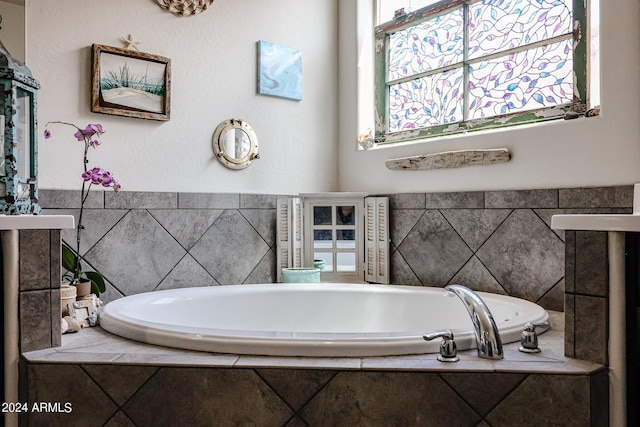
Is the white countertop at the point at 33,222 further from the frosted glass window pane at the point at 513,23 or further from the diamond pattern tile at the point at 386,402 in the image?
the frosted glass window pane at the point at 513,23

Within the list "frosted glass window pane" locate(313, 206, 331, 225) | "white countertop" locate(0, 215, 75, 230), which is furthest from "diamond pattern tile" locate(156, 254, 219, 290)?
"white countertop" locate(0, 215, 75, 230)

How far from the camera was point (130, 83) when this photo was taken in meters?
2.33

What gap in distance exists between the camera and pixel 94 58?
2.21 m

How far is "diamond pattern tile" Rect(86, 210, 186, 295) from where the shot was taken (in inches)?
89.0

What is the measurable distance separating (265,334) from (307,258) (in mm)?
1381

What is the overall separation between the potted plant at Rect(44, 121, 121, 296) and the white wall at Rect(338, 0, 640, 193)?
1.48 metres

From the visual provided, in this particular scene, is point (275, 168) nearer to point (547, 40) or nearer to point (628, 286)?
point (547, 40)

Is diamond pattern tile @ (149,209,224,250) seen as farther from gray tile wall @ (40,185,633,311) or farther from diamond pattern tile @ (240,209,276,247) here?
diamond pattern tile @ (240,209,276,247)

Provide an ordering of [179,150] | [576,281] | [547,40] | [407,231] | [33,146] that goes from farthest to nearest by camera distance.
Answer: [407,231], [179,150], [547,40], [33,146], [576,281]

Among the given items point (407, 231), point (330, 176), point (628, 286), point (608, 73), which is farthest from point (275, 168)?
point (628, 286)

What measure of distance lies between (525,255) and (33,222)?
1.93 meters

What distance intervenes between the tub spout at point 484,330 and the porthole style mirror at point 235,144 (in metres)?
1.56

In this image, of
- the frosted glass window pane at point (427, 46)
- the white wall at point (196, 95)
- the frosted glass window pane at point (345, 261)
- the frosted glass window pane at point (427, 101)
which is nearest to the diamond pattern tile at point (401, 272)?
the frosted glass window pane at point (345, 261)

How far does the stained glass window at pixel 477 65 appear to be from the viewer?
214cm
